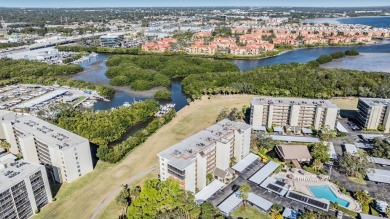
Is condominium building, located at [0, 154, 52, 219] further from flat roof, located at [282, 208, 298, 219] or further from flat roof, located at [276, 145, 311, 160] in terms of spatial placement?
flat roof, located at [276, 145, 311, 160]

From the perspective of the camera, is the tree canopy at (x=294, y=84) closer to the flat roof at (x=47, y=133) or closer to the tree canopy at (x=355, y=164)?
the tree canopy at (x=355, y=164)

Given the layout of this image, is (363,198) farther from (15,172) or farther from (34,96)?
(34,96)

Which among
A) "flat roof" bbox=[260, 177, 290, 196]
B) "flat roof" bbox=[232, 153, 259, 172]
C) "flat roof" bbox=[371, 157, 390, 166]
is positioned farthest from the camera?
"flat roof" bbox=[371, 157, 390, 166]

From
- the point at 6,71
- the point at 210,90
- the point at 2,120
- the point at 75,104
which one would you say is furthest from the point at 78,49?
the point at 2,120

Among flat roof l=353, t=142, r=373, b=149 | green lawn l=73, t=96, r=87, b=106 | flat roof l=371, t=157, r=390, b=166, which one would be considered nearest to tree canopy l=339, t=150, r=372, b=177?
flat roof l=371, t=157, r=390, b=166

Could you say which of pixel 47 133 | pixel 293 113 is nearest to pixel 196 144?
pixel 47 133

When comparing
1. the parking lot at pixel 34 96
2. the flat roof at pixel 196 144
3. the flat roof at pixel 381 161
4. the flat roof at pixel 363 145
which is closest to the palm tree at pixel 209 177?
the flat roof at pixel 196 144
